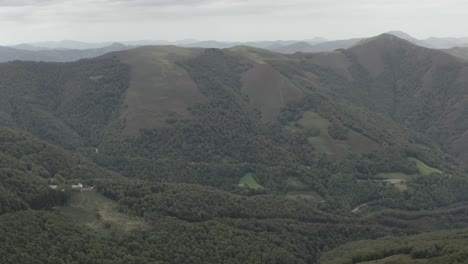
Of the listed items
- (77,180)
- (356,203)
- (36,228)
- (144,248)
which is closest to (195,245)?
(144,248)

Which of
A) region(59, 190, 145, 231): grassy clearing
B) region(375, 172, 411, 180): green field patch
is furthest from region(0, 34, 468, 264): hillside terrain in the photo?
region(375, 172, 411, 180): green field patch

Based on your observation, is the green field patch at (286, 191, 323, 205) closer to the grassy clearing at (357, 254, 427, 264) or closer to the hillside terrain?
the hillside terrain

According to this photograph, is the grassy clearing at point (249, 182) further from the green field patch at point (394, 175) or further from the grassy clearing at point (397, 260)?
the grassy clearing at point (397, 260)

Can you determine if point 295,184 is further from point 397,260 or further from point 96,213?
point 397,260

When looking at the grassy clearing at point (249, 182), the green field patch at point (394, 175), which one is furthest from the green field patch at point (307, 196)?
the green field patch at point (394, 175)

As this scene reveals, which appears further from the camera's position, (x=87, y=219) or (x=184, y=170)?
(x=184, y=170)

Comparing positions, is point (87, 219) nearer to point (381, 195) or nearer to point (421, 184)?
point (381, 195)
